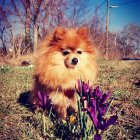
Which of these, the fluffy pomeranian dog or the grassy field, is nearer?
the grassy field

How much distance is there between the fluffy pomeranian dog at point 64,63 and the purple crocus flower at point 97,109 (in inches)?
48.0

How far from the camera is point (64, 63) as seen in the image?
12.2 feet

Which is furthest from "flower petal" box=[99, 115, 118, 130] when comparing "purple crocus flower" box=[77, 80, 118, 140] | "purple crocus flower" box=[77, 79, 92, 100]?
"purple crocus flower" box=[77, 79, 92, 100]

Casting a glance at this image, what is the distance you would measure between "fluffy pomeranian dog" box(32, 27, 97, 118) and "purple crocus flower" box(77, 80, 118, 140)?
1.22 metres

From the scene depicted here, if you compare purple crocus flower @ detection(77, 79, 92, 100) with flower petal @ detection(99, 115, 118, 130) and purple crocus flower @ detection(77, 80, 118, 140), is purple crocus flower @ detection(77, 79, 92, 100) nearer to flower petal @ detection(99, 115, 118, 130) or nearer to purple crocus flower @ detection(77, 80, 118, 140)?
purple crocus flower @ detection(77, 80, 118, 140)

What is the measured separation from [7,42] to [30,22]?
202cm

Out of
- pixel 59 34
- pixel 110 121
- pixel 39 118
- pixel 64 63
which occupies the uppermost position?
pixel 59 34

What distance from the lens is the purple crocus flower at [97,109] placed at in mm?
1657

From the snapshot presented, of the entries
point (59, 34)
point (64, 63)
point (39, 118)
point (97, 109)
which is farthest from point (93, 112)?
point (59, 34)

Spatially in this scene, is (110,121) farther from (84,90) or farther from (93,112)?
(84,90)

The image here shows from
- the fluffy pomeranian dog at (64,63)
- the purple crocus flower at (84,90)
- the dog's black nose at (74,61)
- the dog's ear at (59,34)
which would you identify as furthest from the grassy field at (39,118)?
the dog's ear at (59,34)

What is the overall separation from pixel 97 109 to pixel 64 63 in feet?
6.60

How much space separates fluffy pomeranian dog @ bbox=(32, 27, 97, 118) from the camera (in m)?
3.41

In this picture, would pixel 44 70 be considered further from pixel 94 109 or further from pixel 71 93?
pixel 94 109
